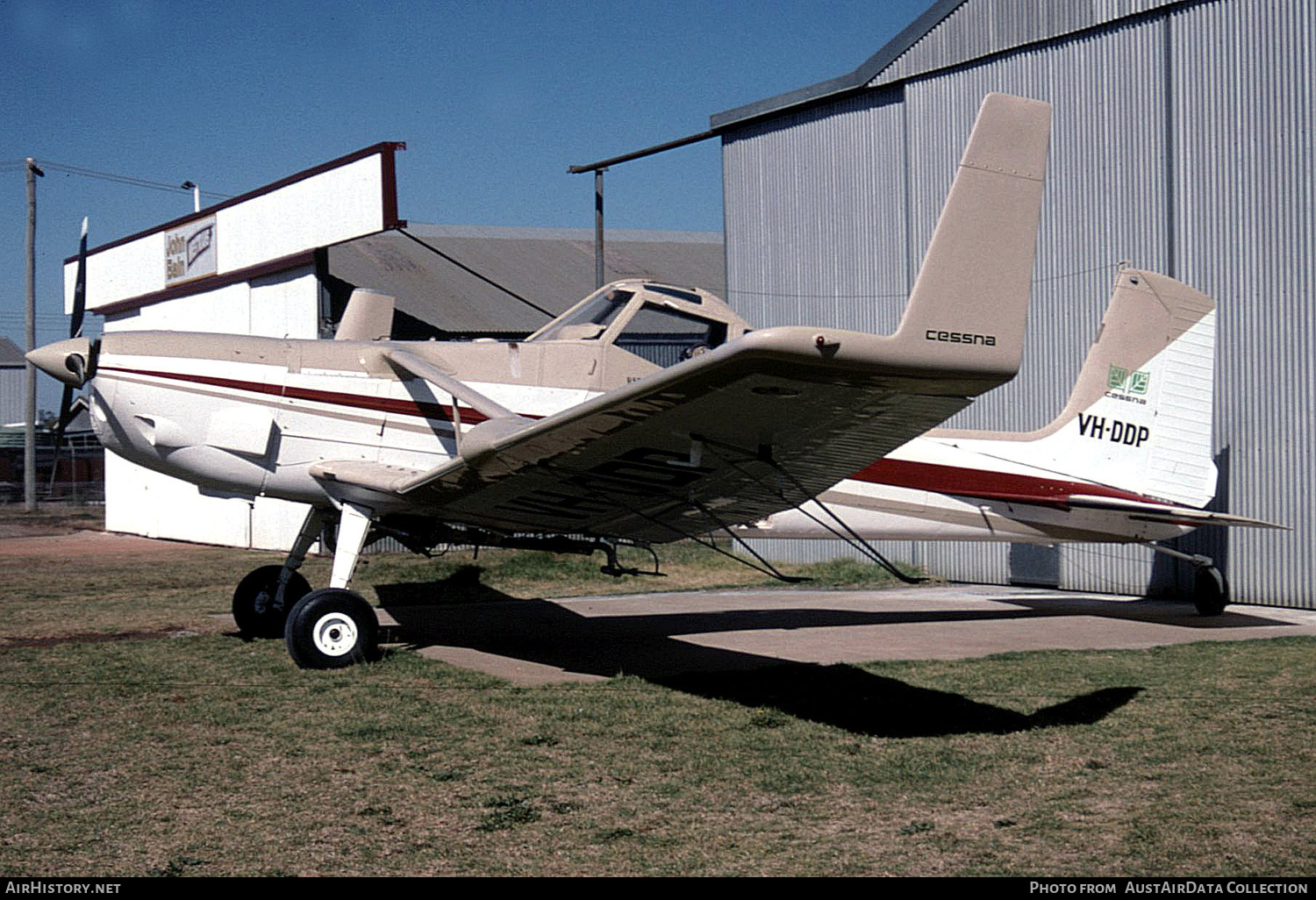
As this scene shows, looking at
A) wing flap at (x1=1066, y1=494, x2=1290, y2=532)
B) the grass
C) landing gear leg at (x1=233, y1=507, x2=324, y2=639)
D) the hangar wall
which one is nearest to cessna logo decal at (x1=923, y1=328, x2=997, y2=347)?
the grass

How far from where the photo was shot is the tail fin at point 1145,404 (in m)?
11.2

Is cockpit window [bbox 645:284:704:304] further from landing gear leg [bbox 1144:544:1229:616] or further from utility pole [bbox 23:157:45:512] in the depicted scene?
utility pole [bbox 23:157:45:512]

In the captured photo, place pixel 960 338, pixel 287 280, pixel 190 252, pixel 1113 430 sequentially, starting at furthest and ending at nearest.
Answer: pixel 190 252, pixel 287 280, pixel 1113 430, pixel 960 338

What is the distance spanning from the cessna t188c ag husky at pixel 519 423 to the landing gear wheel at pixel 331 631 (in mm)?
13

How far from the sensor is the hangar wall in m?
12.2

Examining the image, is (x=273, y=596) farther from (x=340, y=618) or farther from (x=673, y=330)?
(x=673, y=330)

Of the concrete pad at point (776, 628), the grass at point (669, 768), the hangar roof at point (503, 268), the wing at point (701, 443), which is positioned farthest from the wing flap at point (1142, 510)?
the hangar roof at point (503, 268)

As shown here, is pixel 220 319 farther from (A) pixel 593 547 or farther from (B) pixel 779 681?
(B) pixel 779 681

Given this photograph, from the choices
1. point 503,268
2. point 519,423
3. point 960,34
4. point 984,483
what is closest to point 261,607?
point 519,423

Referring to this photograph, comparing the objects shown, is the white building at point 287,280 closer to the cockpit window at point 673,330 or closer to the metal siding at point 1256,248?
the cockpit window at point 673,330

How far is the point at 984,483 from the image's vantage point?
1071cm

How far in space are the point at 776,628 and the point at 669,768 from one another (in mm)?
5444

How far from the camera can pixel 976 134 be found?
16.9 feet
